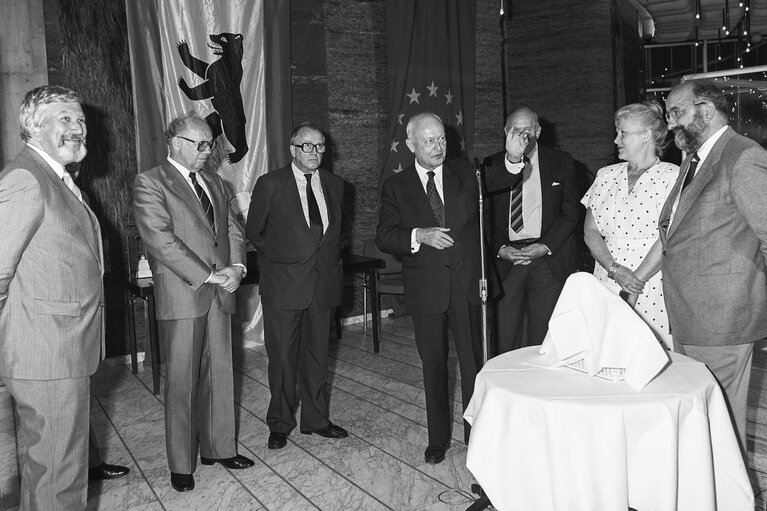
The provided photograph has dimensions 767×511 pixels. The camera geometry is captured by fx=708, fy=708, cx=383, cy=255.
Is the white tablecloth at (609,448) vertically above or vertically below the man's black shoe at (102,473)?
above

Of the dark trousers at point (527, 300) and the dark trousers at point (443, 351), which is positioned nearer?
the dark trousers at point (443, 351)

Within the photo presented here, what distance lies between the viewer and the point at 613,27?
9.23m

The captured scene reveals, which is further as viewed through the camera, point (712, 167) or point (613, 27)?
point (613, 27)

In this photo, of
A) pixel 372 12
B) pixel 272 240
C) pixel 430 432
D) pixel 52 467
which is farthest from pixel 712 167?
pixel 372 12

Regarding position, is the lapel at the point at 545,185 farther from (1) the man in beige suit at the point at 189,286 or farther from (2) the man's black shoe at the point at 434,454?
(1) the man in beige suit at the point at 189,286

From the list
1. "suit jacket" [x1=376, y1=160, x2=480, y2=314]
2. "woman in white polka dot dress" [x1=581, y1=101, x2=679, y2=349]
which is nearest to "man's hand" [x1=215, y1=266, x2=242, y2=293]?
"suit jacket" [x1=376, y1=160, x2=480, y2=314]

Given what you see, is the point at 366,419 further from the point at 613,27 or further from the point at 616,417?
the point at 613,27

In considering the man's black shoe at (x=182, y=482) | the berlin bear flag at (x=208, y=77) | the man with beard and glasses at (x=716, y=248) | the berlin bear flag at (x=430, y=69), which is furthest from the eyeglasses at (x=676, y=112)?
the berlin bear flag at (x=430, y=69)

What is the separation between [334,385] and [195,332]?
2.03 meters

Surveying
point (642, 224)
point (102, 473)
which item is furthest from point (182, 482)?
point (642, 224)

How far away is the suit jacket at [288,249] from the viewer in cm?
419

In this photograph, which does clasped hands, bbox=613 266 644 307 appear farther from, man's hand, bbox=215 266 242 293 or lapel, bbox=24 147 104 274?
lapel, bbox=24 147 104 274

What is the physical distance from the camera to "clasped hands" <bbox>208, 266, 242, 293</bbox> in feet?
11.9

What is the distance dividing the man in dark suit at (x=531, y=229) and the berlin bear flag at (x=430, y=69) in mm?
3440
